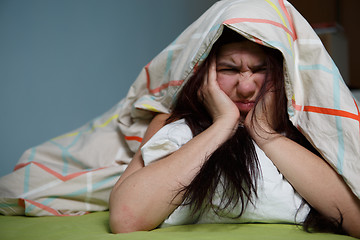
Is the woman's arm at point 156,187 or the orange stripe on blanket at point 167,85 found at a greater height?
the orange stripe on blanket at point 167,85

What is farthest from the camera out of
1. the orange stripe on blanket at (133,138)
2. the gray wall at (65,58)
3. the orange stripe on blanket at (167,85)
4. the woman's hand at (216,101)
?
the gray wall at (65,58)

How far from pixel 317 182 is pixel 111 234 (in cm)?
41

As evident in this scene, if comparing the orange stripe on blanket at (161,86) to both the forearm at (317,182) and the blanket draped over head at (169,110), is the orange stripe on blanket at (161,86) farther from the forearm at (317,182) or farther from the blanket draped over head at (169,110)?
the forearm at (317,182)

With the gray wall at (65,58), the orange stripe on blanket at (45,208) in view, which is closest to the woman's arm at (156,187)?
the orange stripe on blanket at (45,208)

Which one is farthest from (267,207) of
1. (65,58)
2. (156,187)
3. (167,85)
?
(65,58)

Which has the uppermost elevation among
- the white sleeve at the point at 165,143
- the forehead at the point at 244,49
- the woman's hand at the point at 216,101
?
the forehead at the point at 244,49

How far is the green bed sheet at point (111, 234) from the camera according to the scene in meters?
0.69

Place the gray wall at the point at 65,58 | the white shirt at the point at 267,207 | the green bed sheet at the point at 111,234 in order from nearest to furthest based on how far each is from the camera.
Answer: the green bed sheet at the point at 111,234 < the white shirt at the point at 267,207 < the gray wall at the point at 65,58

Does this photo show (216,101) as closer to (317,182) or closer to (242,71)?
(242,71)

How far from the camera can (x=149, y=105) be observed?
1.10 meters

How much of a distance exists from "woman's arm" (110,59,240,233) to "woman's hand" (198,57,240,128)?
7cm

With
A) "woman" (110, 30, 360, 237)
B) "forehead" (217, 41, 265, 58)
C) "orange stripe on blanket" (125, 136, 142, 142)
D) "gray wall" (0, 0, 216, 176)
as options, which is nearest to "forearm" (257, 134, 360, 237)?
"woman" (110, 30, 360, 237)

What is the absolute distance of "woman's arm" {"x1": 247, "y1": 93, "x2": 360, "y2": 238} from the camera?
2.53 ft

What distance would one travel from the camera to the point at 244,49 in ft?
3.11
